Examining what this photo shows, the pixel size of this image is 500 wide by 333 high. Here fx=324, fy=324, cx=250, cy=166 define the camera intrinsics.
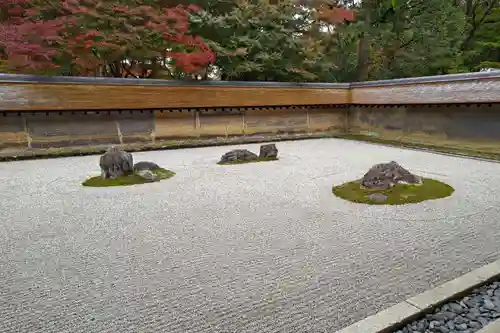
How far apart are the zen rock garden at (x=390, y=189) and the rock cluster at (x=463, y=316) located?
1910mm

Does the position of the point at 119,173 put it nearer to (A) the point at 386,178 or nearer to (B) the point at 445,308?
(A) the point at 386,178

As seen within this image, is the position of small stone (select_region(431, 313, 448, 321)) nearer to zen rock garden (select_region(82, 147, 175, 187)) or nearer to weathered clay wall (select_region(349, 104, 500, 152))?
zen rock garden (select_region(82, 147, 175, 187))

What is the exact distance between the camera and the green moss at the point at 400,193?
390 cm

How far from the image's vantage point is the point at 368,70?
538 inches

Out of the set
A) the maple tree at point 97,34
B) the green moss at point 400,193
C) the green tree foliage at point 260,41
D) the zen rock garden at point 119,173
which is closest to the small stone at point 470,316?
the green moss at point 400,193

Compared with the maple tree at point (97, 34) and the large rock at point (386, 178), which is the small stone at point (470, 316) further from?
the maple tree at point (97, 34)

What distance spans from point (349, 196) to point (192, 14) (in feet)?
25.4

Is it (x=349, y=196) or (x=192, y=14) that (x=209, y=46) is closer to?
(x=192, y=14)

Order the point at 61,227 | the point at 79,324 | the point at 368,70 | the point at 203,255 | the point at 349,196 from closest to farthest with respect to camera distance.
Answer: the point at 79,324, the point at 203,255, the point at 61,227, the point at 349,196, the point at 368,70

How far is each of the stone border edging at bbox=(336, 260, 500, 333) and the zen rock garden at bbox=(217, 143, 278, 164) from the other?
493 cm

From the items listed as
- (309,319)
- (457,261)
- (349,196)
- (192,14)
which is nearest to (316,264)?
(309,319)

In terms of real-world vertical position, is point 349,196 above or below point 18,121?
below

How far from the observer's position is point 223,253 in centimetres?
262

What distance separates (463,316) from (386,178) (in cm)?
270
